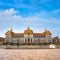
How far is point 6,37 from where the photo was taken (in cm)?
6975

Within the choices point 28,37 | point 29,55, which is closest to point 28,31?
point 28,37

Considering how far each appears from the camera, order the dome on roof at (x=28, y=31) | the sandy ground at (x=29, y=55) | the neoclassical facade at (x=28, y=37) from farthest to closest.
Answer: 1. the neoclassical facade at (x=28, y=37)
2. the dome on roof at (x=28, y=31)
3. the sandy ground at (x=29, y=55)

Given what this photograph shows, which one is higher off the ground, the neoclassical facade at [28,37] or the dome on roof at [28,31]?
the dome on roof at [28,31]

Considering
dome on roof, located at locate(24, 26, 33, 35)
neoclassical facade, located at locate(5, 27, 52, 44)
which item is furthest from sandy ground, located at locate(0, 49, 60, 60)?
neoclassical facade, located at locate(5, 27, 52, 44)

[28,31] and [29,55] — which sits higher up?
[28,31]

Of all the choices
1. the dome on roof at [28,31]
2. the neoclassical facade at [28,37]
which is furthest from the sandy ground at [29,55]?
the neoclassical facade at [28,37]

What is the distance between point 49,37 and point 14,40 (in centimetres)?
1218

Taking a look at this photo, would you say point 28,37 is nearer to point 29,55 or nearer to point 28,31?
point 28,31

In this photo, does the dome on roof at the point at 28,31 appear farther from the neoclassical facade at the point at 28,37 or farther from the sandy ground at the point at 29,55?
the sandy ground at the point at 29,55

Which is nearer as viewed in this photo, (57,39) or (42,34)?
(42,34)

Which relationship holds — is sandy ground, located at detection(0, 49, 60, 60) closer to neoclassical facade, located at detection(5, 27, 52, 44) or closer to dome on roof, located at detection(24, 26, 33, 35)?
dome on roof, located at detection(24, 26, 33, 35)

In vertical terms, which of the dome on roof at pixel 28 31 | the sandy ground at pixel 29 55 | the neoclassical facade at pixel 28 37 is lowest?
the sandy ground at pixel 29 55

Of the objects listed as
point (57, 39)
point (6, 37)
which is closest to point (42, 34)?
point (57, 39)

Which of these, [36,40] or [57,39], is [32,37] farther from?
[57,39]
